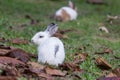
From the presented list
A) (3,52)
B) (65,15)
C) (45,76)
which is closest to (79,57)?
(3,52)

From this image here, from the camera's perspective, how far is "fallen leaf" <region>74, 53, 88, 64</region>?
23.8 ft

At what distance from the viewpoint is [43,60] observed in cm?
659

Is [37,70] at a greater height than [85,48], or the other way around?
[85,48]

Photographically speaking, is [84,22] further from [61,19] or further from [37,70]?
[37,70]

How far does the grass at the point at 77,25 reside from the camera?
318 inches

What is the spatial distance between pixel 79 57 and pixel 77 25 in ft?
14.9

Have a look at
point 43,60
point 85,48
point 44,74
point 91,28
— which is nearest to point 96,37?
point 91,28

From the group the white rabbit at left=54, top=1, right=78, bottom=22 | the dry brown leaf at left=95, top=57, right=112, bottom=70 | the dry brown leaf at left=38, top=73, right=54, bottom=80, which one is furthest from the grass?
the dry brown leaf at left=38, top=73, right=54, bottom=80

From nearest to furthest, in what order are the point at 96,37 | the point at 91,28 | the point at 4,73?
the point at 4,73 < the point at 96,37 < the point at 91,28

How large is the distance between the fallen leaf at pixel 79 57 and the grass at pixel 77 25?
8 centimetres

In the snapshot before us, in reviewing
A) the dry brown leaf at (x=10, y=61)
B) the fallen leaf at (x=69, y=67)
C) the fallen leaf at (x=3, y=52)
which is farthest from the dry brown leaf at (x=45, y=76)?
the fallen leaf at (x=3, y=52)

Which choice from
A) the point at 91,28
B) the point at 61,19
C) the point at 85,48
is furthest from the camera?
the point at 61,19

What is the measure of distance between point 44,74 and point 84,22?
6.89 meters

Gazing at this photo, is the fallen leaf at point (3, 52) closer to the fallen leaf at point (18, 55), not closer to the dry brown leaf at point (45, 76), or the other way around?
the fallen leaf at point (18, 55)
